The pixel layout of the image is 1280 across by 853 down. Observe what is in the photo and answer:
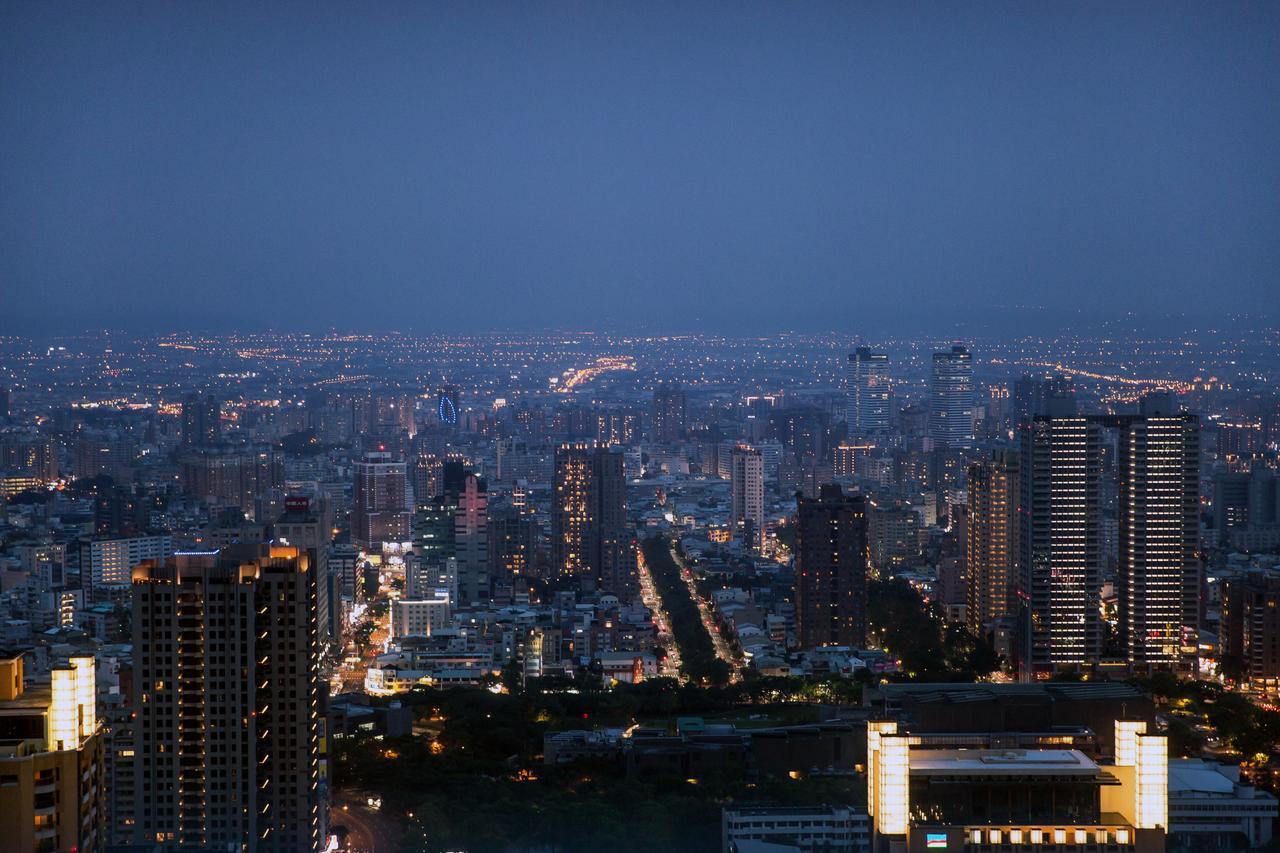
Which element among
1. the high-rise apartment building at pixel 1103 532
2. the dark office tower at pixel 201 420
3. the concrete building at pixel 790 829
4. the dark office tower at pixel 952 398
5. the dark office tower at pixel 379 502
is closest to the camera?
the concrete building at pixel 790 829

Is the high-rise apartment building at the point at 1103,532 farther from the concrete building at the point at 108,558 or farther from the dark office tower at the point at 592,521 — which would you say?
the concrete building at the point at 108,558

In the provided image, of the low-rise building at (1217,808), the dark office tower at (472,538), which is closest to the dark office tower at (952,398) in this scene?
the dark office tower at (472,538)

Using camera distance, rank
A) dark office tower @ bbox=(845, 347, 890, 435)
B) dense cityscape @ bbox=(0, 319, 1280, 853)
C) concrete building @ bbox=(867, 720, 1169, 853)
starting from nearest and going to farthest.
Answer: concrete building @ bbox=(867, 720, 1169, 853), dense cityscape @ bbox=(0, 319, 1280, 853), dark office tower @ bbox=(845, 347, 890, 435)

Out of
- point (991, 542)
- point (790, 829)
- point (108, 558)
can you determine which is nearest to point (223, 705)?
point (790, 829)

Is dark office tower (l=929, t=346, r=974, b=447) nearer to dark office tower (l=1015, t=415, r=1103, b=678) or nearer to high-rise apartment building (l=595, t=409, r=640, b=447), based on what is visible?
dark office tower (l=1015, t=415, r=1103, b=678)

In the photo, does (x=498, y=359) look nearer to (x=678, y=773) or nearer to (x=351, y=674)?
(x=351, y=674)

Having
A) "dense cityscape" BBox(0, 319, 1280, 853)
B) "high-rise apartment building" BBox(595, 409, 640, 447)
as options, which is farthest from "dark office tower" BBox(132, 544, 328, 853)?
"high-rise apartment building" BBox(595, 409, 640, 447)

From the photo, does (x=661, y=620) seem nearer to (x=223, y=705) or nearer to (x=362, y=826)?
(x=362, y=826)
